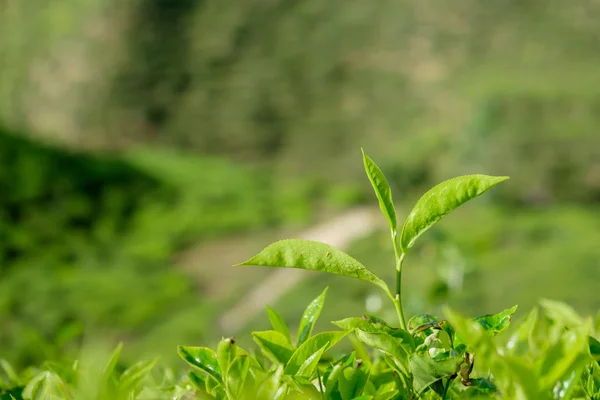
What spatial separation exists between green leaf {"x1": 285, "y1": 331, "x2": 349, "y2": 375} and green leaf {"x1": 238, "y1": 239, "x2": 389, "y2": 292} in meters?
0.06

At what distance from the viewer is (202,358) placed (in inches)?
26.9

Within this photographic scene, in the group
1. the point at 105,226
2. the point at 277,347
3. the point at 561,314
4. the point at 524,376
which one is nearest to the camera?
the point at 524,376

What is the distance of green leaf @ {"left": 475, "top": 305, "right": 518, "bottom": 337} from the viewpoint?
610 mm

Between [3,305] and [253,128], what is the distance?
243 inches

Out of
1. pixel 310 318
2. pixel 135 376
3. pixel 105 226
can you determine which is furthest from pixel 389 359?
pixel 105 226

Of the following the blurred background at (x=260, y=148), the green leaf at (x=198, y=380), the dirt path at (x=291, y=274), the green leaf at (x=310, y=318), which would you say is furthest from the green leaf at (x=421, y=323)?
the dirt path at (x=291, y=274)

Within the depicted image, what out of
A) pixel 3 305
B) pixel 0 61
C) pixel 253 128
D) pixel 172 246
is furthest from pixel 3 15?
pixel 3 305

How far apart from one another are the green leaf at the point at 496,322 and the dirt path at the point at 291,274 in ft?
14.6

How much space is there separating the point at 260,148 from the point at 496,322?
11.2 m

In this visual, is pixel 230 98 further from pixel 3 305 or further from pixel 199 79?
pixel 3 305

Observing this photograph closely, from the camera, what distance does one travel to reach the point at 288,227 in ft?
29.1

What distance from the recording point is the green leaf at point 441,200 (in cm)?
61

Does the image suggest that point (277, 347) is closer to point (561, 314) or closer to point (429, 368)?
point (429, 368)

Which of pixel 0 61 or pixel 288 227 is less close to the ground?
pixel 0 61
